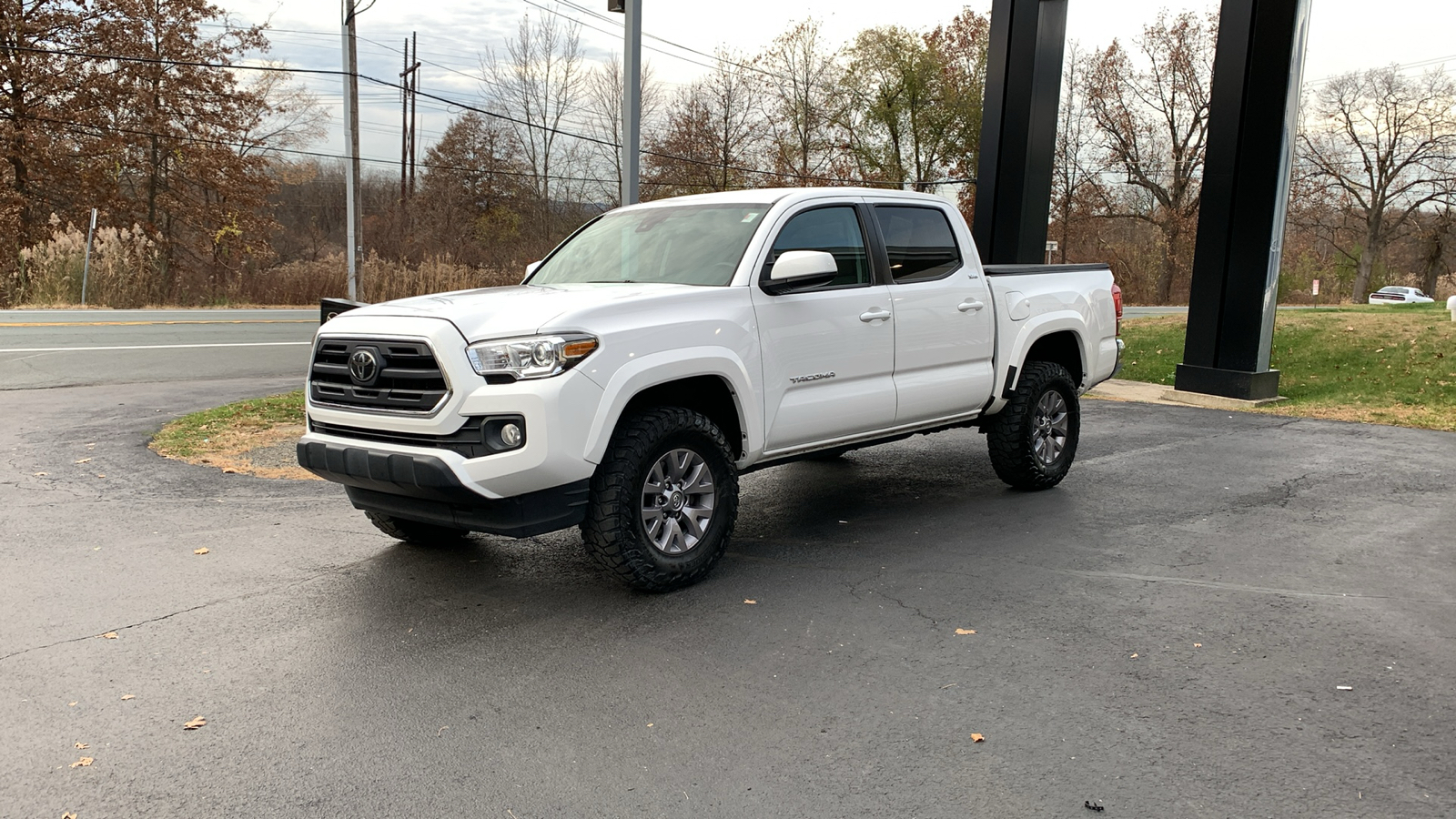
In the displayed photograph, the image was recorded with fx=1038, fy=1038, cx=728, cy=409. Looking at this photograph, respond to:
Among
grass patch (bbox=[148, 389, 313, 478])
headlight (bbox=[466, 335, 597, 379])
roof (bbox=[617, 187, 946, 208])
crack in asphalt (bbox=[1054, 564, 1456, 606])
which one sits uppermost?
roof (bbox=[617, 187, 946, 208])

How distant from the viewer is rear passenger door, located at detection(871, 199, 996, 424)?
252 inches

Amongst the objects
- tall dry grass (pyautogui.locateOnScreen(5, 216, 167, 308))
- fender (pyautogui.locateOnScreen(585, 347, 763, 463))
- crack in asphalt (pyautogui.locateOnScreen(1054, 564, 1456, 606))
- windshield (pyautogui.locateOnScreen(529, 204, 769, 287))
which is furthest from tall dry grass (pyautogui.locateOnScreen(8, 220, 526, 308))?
crack in asphalt (pyautogui.locateOnScreen(1054, 564, 1456, 606))

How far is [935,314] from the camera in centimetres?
656

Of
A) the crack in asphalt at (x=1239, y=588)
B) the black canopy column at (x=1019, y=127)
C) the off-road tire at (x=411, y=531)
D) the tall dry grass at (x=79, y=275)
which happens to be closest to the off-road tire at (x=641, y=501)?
the off-road tire at (x=411, y=531)

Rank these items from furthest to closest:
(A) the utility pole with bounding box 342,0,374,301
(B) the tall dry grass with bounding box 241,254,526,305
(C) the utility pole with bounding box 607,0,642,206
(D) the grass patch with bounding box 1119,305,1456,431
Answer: (B) the tall dry grass with bounding box 241,254,526,305 → (A) the utility pole with bounding box 342,0,374,301 → (D) the grass patch with bounding box 1119,305,1456,431 → (C) the utility pole with bounding box 607,0,642,206

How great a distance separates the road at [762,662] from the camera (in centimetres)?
330

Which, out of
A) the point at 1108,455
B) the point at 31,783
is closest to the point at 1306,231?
the point at 1108,455

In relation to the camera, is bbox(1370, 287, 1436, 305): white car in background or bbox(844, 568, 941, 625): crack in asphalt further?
bbox(1370, 287, 1436, 305): white car in background

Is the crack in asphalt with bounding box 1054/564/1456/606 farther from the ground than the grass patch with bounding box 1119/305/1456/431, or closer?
closer

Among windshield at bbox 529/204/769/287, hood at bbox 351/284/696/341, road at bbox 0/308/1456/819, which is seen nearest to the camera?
road at bbox 0/308/1456/819

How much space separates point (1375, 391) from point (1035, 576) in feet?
31.6

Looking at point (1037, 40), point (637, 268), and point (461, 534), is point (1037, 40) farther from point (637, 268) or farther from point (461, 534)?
point (461, 534)

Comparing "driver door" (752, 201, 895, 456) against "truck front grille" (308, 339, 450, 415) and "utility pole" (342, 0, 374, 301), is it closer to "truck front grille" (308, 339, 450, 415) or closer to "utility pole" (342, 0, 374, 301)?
"truck front grille" (308, 339, 450, 415)

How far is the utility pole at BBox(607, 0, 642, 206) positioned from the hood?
5216 millimetres
